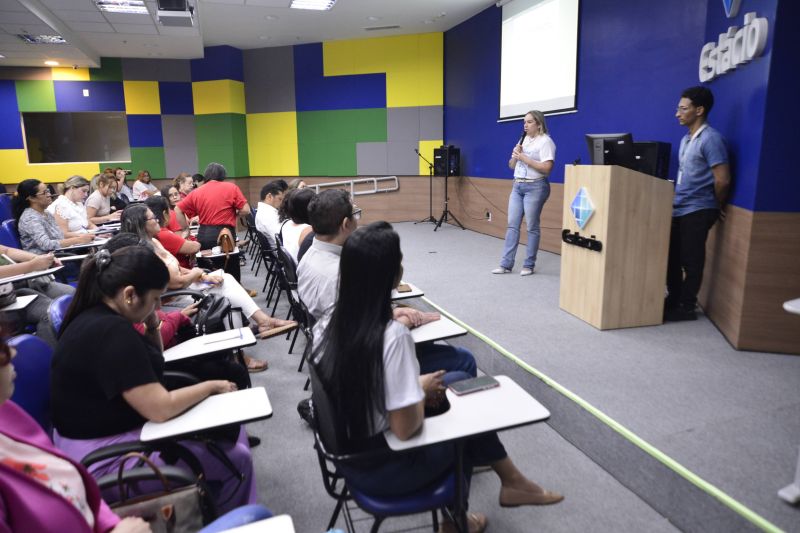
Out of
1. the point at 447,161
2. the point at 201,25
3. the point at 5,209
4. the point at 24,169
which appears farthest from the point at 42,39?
the point at 447,161

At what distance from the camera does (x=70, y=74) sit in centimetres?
989

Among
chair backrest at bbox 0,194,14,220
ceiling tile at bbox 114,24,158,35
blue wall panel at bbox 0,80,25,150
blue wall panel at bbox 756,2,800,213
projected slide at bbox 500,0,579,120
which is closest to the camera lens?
blue wall panel at bbox 756,2,800,213

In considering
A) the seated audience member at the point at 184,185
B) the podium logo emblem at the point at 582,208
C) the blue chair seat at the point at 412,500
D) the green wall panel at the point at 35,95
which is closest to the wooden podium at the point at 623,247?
the podium logo emblem at the point at 582,208

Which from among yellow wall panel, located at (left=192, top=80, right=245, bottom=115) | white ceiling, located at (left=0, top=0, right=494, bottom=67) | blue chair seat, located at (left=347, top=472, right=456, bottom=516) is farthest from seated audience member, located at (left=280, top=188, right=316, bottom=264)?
yellow wall panel, located at (left=192, top=80, right=245, bottom=115)

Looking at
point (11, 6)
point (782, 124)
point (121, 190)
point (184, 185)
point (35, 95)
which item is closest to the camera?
point (782, 124)

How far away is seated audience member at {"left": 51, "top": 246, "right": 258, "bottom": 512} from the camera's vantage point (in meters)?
1.59

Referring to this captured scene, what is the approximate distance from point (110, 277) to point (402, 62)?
890cm

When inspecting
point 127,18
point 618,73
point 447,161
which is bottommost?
point 447,161

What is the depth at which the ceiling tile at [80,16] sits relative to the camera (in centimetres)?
685

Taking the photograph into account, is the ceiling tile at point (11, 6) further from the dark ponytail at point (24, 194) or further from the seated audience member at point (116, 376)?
the seated audience member at point (116, 376)

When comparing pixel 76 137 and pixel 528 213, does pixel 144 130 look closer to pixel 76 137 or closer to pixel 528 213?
pixel 76 137

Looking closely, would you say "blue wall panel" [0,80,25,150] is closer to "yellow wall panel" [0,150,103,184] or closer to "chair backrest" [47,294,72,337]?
"yellow wall panel" [0,150,103,184]

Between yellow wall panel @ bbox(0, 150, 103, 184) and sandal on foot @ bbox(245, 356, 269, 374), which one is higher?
yellow wall panel @ bbox(0, 150, 103, 184)

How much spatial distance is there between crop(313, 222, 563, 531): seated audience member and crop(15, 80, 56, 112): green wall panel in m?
11.0
